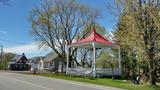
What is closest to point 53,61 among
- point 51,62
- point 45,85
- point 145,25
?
point 51,62

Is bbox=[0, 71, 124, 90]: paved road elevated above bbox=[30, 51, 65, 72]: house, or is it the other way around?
bbox=[30, 51, 65, 72]: house

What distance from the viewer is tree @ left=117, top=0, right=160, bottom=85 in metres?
27.9

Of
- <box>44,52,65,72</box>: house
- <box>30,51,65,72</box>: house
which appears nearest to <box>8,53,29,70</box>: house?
<box>30,51,65,72</box>: house

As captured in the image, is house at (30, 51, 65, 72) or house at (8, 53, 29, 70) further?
house at (8, 53, 29, 70)

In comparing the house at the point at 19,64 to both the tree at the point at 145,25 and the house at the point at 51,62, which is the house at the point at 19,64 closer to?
the house at the point at 51,62

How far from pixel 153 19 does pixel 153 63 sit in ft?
13.8

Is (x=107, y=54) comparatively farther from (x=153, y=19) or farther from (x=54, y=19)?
(x=153, y=19)

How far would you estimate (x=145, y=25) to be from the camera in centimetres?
2814

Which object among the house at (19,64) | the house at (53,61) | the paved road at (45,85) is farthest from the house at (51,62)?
the paved road at (45,85)

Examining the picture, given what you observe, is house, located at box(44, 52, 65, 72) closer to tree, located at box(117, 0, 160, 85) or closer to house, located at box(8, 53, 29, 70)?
house, located at box(8, 53, 29, 70)

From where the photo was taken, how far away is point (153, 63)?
97.9 ft

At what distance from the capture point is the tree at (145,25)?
2794 centimetres

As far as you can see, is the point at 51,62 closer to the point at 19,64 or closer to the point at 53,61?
the point at 53,61

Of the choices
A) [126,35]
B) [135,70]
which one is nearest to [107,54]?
[135,70]
